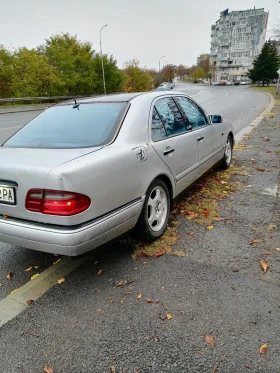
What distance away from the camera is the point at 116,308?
231 centimetres

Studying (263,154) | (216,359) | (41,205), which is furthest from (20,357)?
(263,154)

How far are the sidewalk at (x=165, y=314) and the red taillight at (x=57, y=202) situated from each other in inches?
31.0

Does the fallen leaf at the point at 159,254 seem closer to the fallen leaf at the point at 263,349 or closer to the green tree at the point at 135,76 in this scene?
the fallen leaf at the point at 263,349

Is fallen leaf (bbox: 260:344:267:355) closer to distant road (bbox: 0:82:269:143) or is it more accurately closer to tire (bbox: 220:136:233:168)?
tire (bbox: 220:136:233:168)

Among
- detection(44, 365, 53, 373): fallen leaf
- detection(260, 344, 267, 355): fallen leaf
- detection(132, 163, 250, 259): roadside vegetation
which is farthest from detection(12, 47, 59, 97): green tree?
detection(260, 344, 267, 355): fallen leaf

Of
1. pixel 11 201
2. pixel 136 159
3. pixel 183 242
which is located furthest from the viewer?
pixel 183 242

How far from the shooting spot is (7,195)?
2.41 metres

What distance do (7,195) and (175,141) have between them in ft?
6.47

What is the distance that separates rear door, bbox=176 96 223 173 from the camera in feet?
13.6

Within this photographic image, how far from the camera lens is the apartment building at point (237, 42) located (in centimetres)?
10550

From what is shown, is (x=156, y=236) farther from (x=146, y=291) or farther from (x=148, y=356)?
(x=148, y=356)

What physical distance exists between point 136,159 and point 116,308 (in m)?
1.31

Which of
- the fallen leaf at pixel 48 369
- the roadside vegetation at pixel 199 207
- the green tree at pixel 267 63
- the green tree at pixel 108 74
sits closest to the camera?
the fallen leaf at pixel 48 369

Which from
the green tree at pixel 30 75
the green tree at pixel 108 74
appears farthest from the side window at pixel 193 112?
the green tree at pixel 108 74
